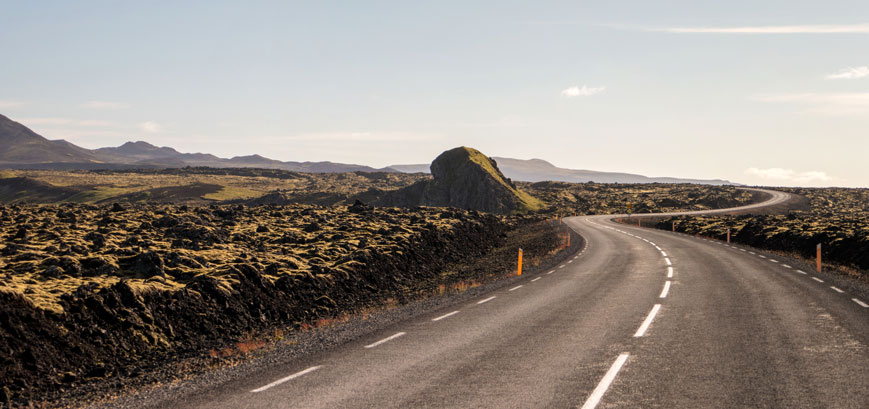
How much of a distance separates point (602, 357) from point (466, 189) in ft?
282

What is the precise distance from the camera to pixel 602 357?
894cm

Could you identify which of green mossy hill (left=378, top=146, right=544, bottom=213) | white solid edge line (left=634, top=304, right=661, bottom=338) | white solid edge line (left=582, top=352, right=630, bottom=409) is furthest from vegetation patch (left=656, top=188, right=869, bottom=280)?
green mossy hill (left=378, top=146, right=544, bottom=213)

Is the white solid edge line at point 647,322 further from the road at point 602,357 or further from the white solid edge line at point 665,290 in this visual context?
the white solid edge line at point 665,290

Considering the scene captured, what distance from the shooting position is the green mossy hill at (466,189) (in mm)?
91000

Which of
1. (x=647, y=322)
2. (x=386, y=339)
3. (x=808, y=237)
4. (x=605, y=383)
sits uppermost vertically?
(x=808, y=237)

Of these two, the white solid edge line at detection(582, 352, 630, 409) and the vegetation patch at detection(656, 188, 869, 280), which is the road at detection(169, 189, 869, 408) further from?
the vegetation patch at detection(656, 188, 869, 280)

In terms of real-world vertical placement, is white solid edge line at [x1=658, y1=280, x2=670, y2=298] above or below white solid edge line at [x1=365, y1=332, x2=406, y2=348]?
above

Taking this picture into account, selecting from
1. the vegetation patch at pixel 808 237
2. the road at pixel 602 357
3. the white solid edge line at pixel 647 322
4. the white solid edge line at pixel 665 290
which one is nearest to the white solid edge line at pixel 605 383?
the road at pixel 602 357

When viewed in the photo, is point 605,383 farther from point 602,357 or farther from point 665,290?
point 665,290

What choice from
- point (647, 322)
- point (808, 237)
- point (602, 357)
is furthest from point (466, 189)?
point (602, 357)

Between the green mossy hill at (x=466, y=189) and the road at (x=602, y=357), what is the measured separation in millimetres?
74285

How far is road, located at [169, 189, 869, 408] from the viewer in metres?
7.07

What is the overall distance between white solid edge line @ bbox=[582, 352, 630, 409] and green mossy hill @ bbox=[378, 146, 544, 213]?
260 ft

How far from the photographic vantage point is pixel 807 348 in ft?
30.3
